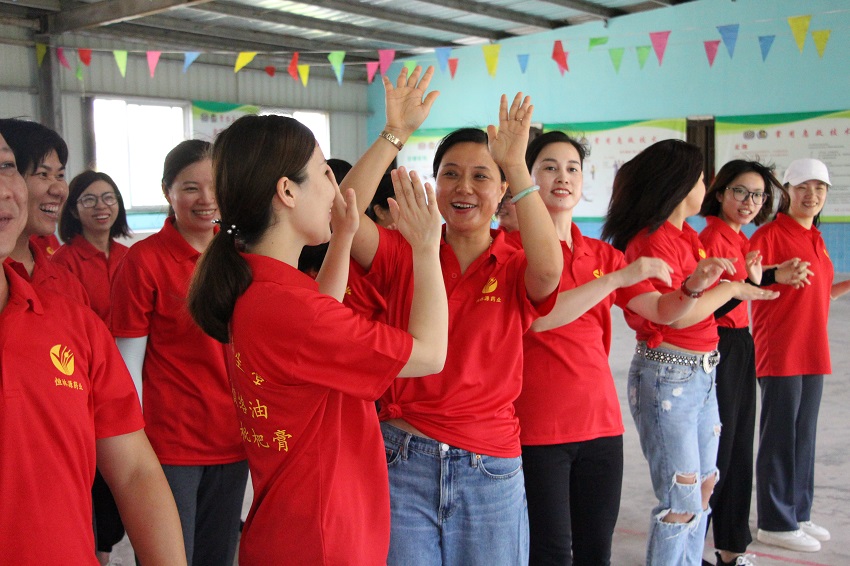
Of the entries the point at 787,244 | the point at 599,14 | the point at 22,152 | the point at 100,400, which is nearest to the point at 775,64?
the point at 599,14

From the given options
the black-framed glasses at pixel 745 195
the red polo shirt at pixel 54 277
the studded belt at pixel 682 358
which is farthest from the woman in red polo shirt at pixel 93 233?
the black-framed glasses at pixel 745 195

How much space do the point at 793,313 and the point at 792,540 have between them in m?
0.91

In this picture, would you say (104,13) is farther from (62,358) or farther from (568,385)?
(62,358)

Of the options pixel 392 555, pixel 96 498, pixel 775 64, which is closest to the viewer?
pixel 392 555

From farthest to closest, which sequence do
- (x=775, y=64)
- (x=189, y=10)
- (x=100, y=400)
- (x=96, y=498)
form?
1. (x=189, y=10)
2. (x=775, y=64)
3. (x=96, y=498)
4. (x=100, y=400)

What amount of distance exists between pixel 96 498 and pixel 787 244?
2.81 meters

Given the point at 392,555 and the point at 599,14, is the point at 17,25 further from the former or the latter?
the point at 392,555

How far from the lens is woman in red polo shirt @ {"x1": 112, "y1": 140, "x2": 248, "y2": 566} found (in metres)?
2.00

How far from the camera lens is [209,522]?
211 centimetres

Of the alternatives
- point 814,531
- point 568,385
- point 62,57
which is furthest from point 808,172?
point 62,57

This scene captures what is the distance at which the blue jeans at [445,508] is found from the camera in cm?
162

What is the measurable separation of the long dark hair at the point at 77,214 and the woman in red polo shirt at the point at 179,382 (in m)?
1.25

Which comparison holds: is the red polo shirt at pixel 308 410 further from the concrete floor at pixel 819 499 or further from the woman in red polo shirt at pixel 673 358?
the concrete floor at pixel 819 499

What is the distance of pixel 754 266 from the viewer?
9.48 ft
